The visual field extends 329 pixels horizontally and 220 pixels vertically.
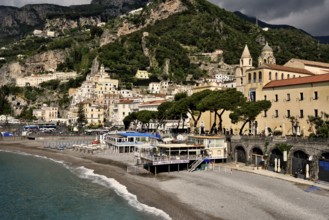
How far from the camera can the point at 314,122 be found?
4934cm

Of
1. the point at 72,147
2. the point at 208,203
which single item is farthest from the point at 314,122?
the point at 72,147

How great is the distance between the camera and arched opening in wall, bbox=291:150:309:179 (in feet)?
136

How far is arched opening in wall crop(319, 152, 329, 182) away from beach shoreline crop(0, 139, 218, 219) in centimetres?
1634

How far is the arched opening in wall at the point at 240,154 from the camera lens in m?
52.8

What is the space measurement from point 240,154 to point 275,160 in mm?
8341

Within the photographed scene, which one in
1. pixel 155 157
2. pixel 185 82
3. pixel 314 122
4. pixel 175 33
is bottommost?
pixel 155 157

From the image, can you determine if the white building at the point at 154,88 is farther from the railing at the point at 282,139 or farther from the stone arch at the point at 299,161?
the stone arch at the point at 299,161

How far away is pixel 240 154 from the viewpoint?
2116 inches

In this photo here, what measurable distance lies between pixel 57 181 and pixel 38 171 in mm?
9712

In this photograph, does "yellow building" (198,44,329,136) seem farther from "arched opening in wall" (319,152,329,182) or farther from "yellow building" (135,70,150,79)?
"yellow building" (135,70,150,79)

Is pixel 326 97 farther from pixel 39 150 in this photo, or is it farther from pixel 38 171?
pixel 39 150

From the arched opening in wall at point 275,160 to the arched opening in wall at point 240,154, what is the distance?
5.57 metres

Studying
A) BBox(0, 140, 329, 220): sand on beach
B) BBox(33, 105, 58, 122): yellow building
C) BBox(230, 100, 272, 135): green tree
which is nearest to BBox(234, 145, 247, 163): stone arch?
BBox(0, 140, 329, 220): sand on beach

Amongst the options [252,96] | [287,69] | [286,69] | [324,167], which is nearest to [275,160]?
[324,167]
